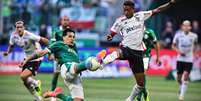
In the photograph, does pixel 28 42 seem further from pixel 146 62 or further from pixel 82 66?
pixel 82 66

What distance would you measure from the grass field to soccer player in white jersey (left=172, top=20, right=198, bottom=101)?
29.5 inches

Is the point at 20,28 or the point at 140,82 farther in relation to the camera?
the point at 20,28

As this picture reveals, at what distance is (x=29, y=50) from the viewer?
20.6 m

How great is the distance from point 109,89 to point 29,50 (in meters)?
6.03

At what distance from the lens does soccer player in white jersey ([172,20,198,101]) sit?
77.2ft

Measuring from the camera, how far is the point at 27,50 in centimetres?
2061

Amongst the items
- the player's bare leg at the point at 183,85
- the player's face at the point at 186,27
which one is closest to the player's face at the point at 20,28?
the player's bare leg at the point at 183,85

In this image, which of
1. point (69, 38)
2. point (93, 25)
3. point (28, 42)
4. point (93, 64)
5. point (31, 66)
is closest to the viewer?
point (93, 64)

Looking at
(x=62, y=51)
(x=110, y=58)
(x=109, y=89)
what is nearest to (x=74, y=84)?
(x=62, y=51)

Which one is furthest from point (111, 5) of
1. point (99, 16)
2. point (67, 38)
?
point (67, 38)

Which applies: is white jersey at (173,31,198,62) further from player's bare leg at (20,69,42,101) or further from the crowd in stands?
the crowd in stands

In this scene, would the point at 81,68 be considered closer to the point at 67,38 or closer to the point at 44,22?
the point at 67,38

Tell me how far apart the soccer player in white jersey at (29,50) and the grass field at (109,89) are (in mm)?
1474

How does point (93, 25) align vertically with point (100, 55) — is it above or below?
below
